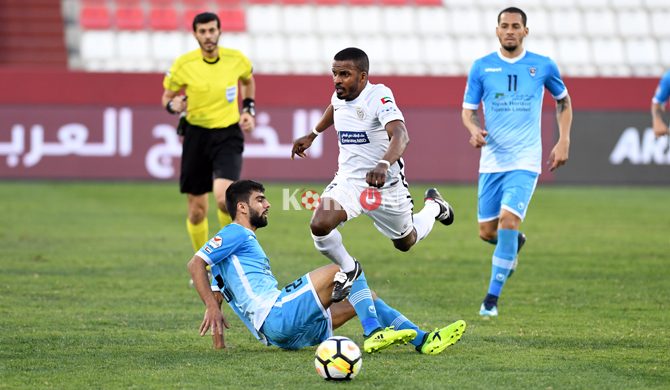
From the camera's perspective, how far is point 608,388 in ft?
19.7

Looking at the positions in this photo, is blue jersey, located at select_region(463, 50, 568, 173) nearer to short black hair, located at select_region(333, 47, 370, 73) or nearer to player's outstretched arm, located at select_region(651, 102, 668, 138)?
player's outstretched arm, located at select_region(651, 102, 668, 138)

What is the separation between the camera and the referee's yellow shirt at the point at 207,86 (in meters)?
11.1

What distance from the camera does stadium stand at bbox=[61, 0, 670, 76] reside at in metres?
25.2

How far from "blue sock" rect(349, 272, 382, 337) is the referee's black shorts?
385 centimetres

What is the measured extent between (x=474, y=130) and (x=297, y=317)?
2646 millimetres

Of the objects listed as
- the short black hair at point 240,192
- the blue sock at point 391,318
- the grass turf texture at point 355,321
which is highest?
the short black hair at point 240,192

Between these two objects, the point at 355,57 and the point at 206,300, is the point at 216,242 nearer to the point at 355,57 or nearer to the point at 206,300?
the point at 206,300

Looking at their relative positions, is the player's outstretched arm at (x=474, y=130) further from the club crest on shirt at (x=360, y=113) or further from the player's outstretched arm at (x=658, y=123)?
the player's outstretched arm at (x=658, y=123)

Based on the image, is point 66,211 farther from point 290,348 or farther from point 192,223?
point 290,348

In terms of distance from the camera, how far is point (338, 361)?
6.10 m

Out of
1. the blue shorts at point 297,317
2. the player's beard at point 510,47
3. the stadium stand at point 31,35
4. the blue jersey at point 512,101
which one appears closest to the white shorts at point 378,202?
the blue shorts at point 297,317

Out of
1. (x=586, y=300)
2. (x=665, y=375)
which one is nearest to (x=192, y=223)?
(x=586, y=300)

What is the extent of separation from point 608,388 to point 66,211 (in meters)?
12.0

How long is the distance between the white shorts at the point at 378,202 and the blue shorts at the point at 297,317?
82cm
